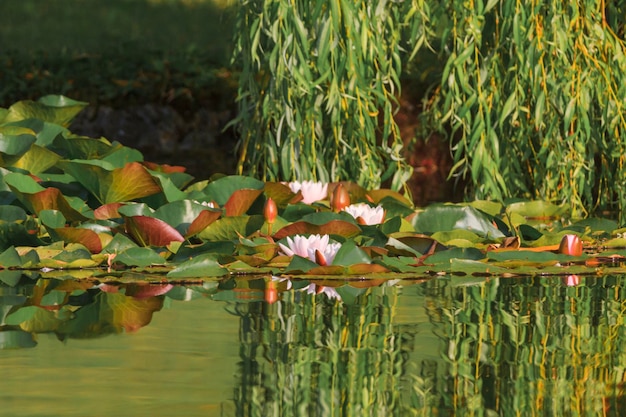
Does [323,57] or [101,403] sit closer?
[101,403]

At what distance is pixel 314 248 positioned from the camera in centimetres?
454

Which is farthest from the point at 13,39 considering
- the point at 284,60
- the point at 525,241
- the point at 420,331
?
the point at 420,331

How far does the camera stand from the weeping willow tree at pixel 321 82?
628 cm

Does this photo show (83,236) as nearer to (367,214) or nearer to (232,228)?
(232,228)

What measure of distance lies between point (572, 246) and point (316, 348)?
1.98 metres

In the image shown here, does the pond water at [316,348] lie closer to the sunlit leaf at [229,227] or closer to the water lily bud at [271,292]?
the water lily bud at [271,292]

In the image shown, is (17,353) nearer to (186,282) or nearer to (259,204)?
(186,282)

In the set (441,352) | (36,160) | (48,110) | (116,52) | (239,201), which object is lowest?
(441,352)

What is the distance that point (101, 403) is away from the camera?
2.49 meters

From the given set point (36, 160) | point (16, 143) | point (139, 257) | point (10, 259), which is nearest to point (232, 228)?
point (139, 257)

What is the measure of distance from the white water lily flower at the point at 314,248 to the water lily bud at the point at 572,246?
895mm

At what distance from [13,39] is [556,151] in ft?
38.1

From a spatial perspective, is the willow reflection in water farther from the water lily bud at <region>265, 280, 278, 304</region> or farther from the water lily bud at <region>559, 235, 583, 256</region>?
the water lily bud at <region>559, 235, 583, 256</region>

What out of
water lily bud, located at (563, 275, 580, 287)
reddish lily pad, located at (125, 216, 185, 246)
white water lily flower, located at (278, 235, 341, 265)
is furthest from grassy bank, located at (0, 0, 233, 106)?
water lily bud, located at (563, 275, 580, 287)
